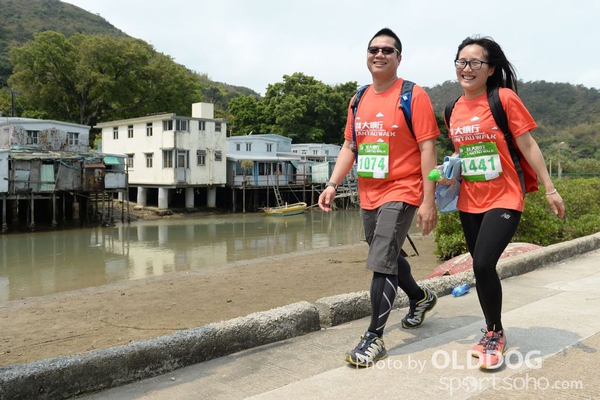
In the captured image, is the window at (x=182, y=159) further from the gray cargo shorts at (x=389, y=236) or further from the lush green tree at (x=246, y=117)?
the gray cargo shorts at (x=389, y=236)

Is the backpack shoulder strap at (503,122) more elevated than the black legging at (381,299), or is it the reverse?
the backpack shoulder strap at (503,122)

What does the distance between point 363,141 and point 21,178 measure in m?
23.8

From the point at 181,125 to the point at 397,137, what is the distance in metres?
29.0

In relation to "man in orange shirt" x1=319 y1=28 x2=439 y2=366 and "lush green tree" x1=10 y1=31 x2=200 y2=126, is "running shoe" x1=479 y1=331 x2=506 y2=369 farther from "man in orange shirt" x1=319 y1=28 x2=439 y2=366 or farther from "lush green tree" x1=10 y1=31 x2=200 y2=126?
"lush green tree" x1=10 y1=31 x2=200 y2=126

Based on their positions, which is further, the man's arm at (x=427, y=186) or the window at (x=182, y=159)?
the window at (x=182, y=159)

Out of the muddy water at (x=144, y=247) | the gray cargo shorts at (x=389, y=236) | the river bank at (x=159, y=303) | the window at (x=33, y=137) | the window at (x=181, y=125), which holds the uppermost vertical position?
the window at (x=181, y=125)

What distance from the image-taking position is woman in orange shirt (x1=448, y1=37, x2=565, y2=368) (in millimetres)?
2896

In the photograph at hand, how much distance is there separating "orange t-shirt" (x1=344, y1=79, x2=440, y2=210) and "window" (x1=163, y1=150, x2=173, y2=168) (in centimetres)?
2875

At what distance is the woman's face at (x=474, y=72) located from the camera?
3.06 m

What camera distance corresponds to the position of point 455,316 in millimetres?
3893

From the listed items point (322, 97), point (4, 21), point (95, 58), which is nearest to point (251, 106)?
point (322, 97)

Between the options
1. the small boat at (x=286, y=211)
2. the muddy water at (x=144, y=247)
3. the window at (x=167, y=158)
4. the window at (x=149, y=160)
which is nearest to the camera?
the muddy water at (x=144, y=247)

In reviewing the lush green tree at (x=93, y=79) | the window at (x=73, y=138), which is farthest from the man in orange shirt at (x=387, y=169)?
the lush green tree at (x=93, y=79)

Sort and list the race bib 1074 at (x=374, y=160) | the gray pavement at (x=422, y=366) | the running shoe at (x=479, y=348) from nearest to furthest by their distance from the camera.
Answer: the gray pavement at (x=422, y=366) < the running shoe at (x=479, y=348) < the race bib 1074 at (x=374, y=160)
